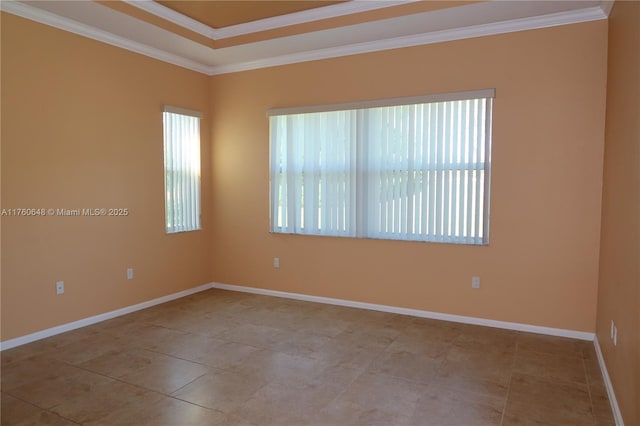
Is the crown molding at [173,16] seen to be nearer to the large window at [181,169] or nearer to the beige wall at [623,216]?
the large window at [181,169]

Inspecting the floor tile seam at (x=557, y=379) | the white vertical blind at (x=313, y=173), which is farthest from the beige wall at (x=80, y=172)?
the floor tile seam at (x=557, y=379)

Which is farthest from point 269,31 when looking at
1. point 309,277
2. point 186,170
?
point 309,277

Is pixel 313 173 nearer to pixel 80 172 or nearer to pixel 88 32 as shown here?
pixel 80 172

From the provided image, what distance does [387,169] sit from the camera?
14.0ft

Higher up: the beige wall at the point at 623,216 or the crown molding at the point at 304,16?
the crown molding at the point at 304,16

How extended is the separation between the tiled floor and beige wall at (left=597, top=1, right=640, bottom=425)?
1.15 feet

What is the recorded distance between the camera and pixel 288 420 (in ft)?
7.78

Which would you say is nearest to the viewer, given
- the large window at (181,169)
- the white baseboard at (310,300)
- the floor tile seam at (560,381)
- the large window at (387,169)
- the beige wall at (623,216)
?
the beige wall at (623,216)

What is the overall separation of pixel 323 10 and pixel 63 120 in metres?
2.54

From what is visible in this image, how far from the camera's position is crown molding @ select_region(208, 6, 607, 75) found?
346cm

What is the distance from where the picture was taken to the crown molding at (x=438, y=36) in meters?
3.46

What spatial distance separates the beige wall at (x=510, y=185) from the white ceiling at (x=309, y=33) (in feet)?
0.33

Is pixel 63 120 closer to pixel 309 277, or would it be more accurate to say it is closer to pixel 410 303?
pixel 309 277

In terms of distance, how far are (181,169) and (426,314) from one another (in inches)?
127
